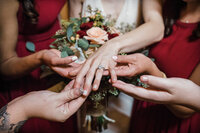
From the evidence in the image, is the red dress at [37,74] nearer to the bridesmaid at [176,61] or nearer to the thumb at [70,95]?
the thumb at [70,95]

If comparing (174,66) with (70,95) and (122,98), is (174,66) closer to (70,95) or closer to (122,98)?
(122,98)

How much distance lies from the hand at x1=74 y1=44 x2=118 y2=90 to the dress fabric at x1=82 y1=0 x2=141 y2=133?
522mm

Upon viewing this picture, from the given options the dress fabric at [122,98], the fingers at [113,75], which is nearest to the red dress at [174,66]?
the dress fabric at [122,98]

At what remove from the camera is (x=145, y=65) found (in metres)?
0.68

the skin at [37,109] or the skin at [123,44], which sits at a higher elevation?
the skin at [123,44]

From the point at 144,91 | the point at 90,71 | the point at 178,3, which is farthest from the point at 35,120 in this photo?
the point at 178,3

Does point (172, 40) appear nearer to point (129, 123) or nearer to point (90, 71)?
point (90, 71)

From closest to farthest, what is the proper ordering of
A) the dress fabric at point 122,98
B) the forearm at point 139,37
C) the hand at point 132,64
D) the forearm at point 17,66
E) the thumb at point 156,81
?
1. the thumb at point 156,81
2. the hand at point 132,64
3. the forearm at point 139,37
4. the forearm at point 17,66
5. the dress fabric at point 122,98

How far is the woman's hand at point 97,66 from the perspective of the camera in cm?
62

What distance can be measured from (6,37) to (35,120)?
0.59 meters

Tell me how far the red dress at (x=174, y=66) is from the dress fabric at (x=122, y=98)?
0.29 meters

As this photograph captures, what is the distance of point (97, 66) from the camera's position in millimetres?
662

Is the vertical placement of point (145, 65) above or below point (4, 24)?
below

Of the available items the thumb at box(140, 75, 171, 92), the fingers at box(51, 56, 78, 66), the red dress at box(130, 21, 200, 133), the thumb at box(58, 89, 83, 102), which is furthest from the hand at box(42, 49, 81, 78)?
the red dress at box(130, 21, 200, 133)
